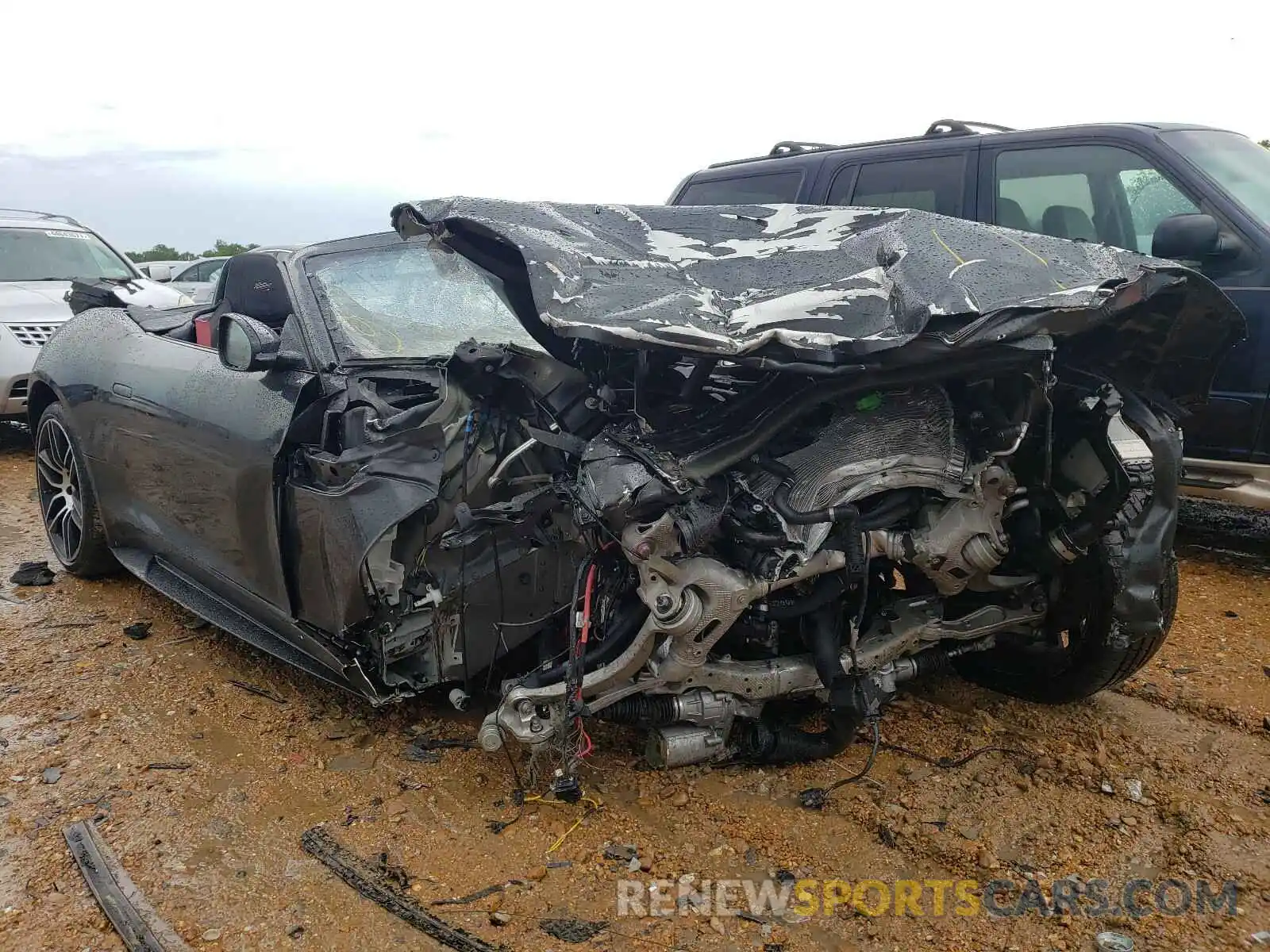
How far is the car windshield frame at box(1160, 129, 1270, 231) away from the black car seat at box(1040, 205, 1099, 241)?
A: 0.50 metres

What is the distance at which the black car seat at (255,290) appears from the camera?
152 inches

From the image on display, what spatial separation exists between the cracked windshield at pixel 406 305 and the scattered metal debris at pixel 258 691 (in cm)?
134

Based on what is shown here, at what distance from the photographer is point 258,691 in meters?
3.65

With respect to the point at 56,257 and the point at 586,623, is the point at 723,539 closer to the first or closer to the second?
the point at 586,623

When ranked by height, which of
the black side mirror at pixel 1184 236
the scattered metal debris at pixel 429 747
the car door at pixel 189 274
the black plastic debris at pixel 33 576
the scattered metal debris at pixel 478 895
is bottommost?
the black plastic debris at pixel 33 576

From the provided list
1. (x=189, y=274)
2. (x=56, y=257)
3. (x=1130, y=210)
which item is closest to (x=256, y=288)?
(x=1130, y=210)

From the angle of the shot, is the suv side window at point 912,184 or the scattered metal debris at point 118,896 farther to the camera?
the suv side window at point 912,184

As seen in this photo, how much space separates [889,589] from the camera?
10.2ft

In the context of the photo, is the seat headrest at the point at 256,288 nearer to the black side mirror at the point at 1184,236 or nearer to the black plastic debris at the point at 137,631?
the black plastic debris at the point at 137,631

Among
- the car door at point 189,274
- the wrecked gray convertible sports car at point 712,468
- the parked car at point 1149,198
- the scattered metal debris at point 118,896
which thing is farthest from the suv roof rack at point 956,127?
the car door at point 189,274

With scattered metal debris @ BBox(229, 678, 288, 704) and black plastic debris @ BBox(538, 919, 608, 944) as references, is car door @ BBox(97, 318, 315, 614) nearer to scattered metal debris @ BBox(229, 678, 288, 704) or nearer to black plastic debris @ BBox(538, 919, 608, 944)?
scattered metal debris @ BBox(229, 678, 288, 704)

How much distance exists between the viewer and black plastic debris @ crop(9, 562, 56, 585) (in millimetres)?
4812

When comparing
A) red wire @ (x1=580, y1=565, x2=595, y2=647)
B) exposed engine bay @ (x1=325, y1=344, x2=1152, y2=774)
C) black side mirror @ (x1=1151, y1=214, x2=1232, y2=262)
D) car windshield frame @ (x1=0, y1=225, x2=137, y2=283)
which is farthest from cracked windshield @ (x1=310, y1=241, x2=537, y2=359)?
car windshield frame @ (x1=0, y1=225, x2=137, y2=283)

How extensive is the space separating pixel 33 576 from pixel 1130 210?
5920 millimetres
